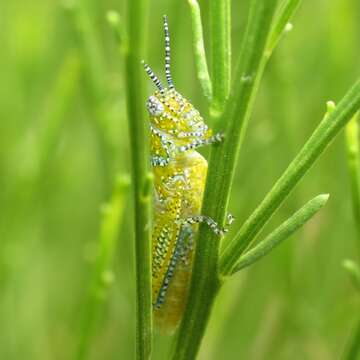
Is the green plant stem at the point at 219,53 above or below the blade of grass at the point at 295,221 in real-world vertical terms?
above

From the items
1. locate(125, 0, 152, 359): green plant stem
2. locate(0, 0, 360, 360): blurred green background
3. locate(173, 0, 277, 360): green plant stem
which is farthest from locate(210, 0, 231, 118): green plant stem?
locate(0, 0, 360, 360): blurred green background

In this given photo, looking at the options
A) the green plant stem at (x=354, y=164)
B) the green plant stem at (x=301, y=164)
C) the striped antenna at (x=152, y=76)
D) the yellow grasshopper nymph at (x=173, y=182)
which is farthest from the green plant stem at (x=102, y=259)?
the green plant stem at (x=354, y=164)

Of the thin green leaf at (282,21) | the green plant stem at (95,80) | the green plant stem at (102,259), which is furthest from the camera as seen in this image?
the green plant stem at (95,80)

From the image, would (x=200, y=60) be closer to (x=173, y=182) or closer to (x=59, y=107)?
(x=173, y=182)

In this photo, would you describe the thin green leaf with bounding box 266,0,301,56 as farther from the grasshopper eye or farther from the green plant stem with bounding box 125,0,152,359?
the grasshopper eye

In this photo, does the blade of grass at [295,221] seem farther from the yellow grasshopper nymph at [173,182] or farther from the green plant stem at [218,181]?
the yellow grasshopper nymph at [173,182]

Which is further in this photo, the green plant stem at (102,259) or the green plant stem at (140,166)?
the green plant stem at (102,259)

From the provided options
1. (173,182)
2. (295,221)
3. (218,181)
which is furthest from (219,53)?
(173,182)
